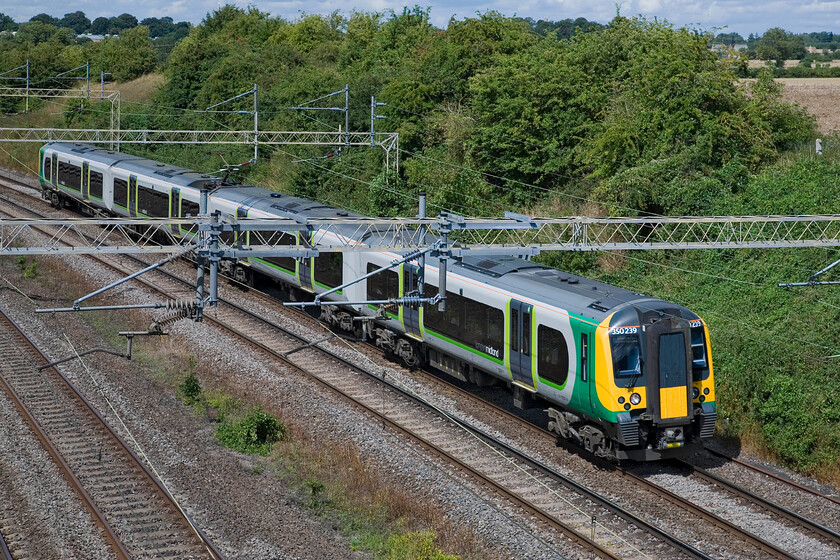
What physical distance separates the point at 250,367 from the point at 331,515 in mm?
7726

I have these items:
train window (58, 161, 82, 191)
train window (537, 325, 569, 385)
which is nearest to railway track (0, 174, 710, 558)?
train window (537, 325, 569, 385)

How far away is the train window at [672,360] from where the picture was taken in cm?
1650

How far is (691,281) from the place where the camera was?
27.1 metres

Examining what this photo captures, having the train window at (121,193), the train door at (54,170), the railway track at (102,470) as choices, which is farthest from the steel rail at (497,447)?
the train door at (54,170)

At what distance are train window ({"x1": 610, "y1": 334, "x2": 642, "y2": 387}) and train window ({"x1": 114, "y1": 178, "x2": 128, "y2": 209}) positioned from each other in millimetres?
24555

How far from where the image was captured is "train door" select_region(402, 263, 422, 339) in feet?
70.4

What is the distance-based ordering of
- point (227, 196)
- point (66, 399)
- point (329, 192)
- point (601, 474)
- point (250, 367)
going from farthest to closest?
point (329, 192)
point (227, 196)
point (250, 367)
point (66, 399)
point (601, 474)

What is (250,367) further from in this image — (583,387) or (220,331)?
(583,387)

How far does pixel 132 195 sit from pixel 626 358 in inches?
950

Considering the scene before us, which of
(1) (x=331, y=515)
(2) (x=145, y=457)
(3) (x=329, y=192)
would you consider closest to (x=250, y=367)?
(2) (x=145, y=457)

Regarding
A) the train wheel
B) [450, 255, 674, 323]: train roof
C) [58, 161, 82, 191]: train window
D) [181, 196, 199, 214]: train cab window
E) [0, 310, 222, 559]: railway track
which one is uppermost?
[58, 161, 82, 191]: train window

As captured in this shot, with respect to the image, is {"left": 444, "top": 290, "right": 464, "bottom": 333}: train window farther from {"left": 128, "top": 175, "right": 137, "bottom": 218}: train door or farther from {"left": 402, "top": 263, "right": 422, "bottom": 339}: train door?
{"left": 128, "top": 175, "right": 137, "bottom": 218}: train door

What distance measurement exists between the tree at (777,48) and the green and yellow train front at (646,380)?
60.8m

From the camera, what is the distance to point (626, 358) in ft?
53.7
